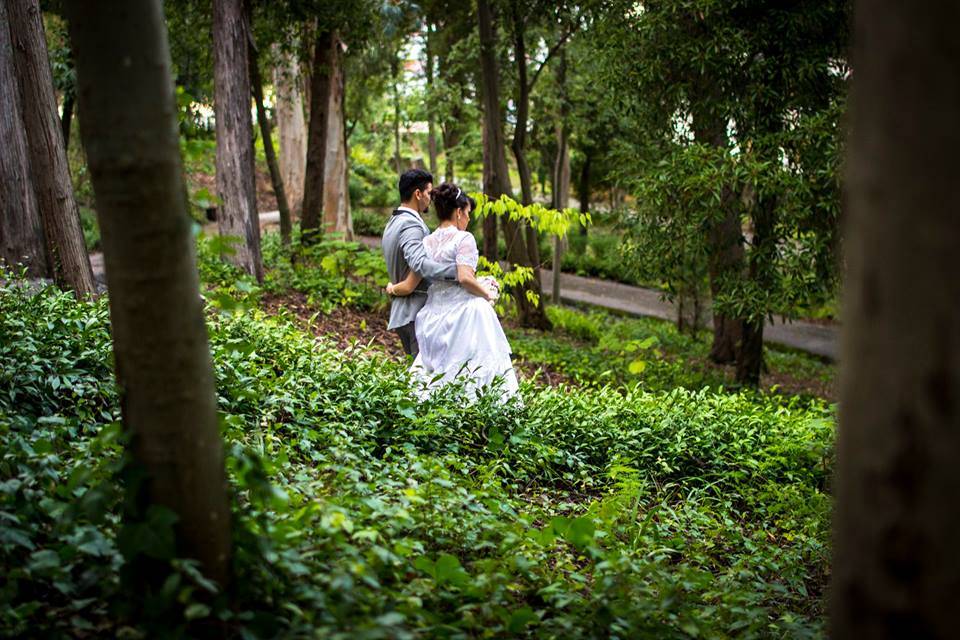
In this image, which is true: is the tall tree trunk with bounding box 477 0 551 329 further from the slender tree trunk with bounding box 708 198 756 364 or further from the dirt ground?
the slender tree trunk with bounding box 708 198 756 364

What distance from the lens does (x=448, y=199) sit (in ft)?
22.1

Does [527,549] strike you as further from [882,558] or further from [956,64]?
[956,64]

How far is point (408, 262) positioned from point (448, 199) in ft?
1.98

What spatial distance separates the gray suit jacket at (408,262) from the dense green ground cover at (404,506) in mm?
578

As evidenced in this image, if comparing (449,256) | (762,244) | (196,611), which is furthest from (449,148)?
(196,611)

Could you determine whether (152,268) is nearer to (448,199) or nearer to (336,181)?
(448,199)

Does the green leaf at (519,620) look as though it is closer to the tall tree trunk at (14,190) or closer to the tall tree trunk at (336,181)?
the tall tree trunk at (14,190)

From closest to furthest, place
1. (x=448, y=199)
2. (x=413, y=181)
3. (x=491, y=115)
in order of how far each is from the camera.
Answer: (x=448, y=199) < (x=413, y=181) < (x=491, y=115)

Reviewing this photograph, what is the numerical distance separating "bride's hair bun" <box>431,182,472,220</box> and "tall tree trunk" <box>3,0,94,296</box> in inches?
133

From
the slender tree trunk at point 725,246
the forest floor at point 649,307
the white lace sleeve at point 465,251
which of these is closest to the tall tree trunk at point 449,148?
the forest floor at point 649,307

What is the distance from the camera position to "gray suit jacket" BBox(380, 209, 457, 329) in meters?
6.73

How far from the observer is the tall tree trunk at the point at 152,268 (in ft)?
7.45

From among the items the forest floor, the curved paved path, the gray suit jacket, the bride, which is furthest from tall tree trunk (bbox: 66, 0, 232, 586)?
the forest floor

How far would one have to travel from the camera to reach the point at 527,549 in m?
3.81
